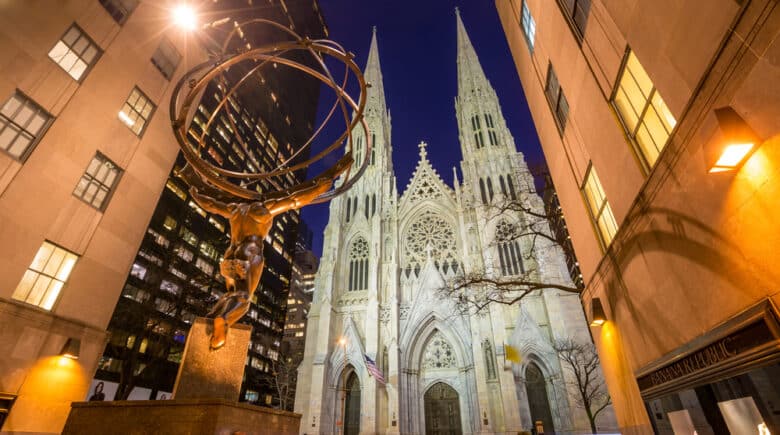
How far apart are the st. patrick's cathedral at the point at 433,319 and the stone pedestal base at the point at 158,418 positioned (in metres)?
15.2

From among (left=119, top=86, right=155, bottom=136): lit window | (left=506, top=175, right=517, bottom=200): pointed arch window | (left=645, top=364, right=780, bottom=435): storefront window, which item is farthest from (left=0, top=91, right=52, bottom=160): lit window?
(left=506, top=175, right=517, bottom=200): pointed arch window

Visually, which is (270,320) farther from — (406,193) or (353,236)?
(406,193)

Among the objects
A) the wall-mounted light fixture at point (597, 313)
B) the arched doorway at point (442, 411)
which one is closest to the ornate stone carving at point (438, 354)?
the arched doorway at point (442, 411)

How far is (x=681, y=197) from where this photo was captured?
13.1 feet

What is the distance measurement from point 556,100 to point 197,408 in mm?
9250

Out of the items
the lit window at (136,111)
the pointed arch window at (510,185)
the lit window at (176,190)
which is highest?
the lit window at (176,190)

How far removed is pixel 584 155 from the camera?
23.9 feet

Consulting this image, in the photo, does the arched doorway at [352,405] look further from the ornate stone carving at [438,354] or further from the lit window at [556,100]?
the lit window at [556,100]

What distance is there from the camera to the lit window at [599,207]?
22.0ft

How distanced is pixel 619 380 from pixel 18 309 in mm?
13148

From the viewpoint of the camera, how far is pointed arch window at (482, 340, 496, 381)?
900 inches

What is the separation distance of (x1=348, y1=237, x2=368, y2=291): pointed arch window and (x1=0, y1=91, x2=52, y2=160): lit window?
2365cm

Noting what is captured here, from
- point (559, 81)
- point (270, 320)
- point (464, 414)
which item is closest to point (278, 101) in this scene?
point (270, 320)

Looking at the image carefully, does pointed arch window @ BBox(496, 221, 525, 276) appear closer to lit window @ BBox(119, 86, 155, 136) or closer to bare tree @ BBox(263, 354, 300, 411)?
lit window @ BBox(119, 86, 155, 136)
